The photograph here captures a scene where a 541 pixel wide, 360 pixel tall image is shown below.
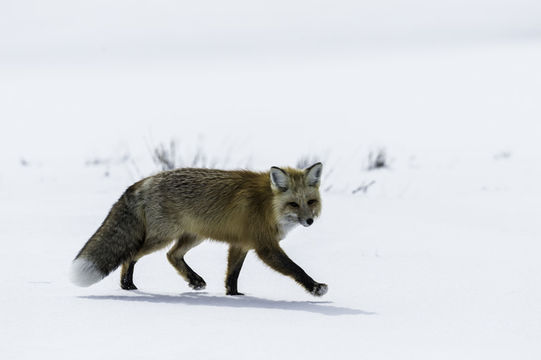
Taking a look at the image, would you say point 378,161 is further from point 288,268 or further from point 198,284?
point 288,268

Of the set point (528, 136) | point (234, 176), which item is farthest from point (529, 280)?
point (528, 136)

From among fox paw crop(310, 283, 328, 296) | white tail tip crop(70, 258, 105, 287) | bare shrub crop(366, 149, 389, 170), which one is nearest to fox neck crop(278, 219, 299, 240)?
fox paw crop(310, 283, 328, 296)

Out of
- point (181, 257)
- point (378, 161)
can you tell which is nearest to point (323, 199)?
point (181, 257)

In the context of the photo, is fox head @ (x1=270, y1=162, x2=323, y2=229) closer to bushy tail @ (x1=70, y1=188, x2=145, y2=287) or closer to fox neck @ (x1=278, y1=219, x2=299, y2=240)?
fox neck @ (x1=278, y1=219, x2=299, y2=240)

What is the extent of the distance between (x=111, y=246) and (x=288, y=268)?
1.34 m

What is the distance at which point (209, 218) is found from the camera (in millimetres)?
6148

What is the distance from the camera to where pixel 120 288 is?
6328 millimetres

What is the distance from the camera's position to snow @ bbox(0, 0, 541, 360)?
4570 millimetres

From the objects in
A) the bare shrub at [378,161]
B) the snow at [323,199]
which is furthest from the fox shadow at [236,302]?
the bare shrub at [378,161]

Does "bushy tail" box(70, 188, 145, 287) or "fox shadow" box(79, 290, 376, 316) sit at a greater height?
"bushy tail" box(70, 188, 145, 287)

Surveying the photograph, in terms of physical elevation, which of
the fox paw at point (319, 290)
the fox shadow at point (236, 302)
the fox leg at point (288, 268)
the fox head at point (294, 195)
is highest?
the fox head at point (294, 195)

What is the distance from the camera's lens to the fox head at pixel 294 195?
586 centimetres

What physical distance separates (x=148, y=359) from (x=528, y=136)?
685 inches

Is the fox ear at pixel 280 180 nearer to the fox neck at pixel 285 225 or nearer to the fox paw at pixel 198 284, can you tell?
the fox neck at pixel 285 225
